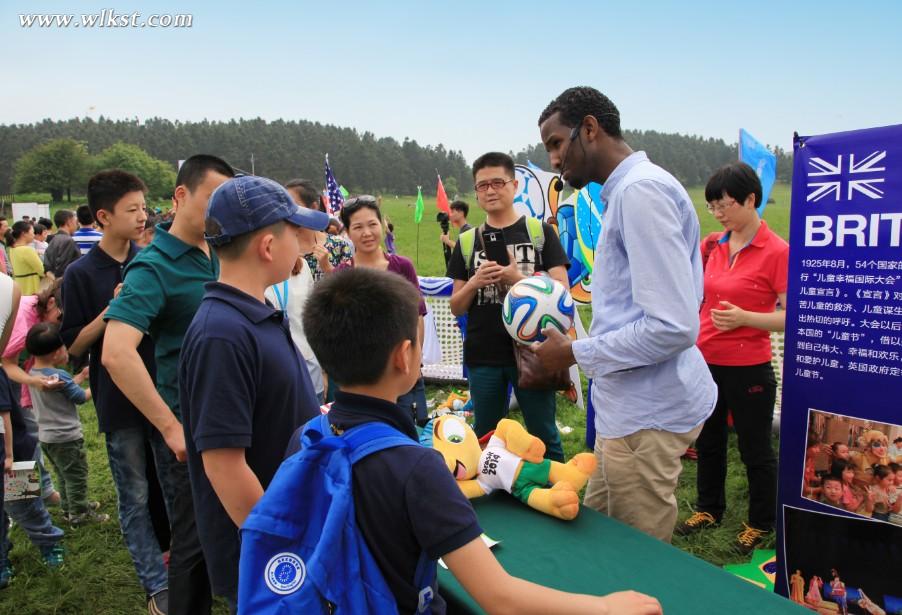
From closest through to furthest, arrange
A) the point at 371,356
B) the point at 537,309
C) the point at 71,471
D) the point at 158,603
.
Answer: the point at 371,356
the point at 537,309
the point at 158,603
the point at 71,471

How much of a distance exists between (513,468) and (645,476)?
0.50 m

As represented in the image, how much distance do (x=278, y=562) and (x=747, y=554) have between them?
3.27m

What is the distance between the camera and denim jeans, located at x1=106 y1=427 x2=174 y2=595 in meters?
2.96

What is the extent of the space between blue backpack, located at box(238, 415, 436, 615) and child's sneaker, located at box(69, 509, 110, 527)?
3657mm

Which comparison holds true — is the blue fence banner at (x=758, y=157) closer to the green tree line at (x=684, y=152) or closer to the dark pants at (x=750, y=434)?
the dark pants at (x=750, y=434)

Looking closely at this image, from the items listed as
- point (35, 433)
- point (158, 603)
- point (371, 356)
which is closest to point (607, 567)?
point (371, 356)

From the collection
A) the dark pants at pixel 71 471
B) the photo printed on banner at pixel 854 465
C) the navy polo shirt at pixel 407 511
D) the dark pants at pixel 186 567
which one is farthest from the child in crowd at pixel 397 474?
the dark pants at pixel 71 471

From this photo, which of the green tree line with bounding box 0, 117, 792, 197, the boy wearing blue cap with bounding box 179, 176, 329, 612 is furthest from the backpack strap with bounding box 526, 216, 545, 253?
the green tree line with bounding box 0, 117, 792, 197

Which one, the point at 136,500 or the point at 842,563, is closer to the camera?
the point at 842,563

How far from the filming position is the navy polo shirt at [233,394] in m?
1.66

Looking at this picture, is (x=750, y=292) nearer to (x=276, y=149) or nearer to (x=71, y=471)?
(x=71, y=471)

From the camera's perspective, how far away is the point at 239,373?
168 cm

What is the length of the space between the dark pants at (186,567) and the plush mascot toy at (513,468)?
3.48 feet

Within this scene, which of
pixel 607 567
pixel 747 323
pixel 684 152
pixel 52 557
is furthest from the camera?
pixel 684 152
